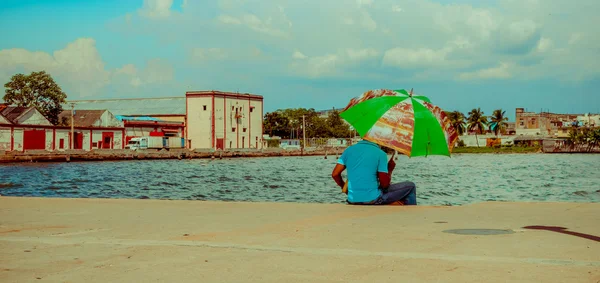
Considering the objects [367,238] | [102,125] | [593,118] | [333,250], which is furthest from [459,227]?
[593,118]

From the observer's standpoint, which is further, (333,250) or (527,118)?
(527,118)

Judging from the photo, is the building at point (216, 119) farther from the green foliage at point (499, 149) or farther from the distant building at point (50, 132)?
the green foliage at point (499, 149)

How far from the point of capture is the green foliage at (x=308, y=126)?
507 feet

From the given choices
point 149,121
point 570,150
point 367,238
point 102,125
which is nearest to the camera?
point 367,238

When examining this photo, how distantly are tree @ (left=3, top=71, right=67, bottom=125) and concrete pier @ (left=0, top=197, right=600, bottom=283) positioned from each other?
85.0 m

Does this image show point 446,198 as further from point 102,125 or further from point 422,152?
point 102,125

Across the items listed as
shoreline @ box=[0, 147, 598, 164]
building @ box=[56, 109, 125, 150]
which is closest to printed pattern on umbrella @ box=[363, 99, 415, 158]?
shoreline @ box=[0, 147, 598, 164]

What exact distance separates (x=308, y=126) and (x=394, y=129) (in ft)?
474

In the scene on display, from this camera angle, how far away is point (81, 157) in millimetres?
79000

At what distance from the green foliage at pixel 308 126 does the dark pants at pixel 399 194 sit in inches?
5567

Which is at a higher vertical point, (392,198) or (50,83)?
(50,83)

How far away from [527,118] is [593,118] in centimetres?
1505

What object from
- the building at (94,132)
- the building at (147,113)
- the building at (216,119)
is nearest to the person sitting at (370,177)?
the building at (94,132)

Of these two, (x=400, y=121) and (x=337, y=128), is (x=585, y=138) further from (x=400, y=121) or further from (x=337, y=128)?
(x=400, y=121)
